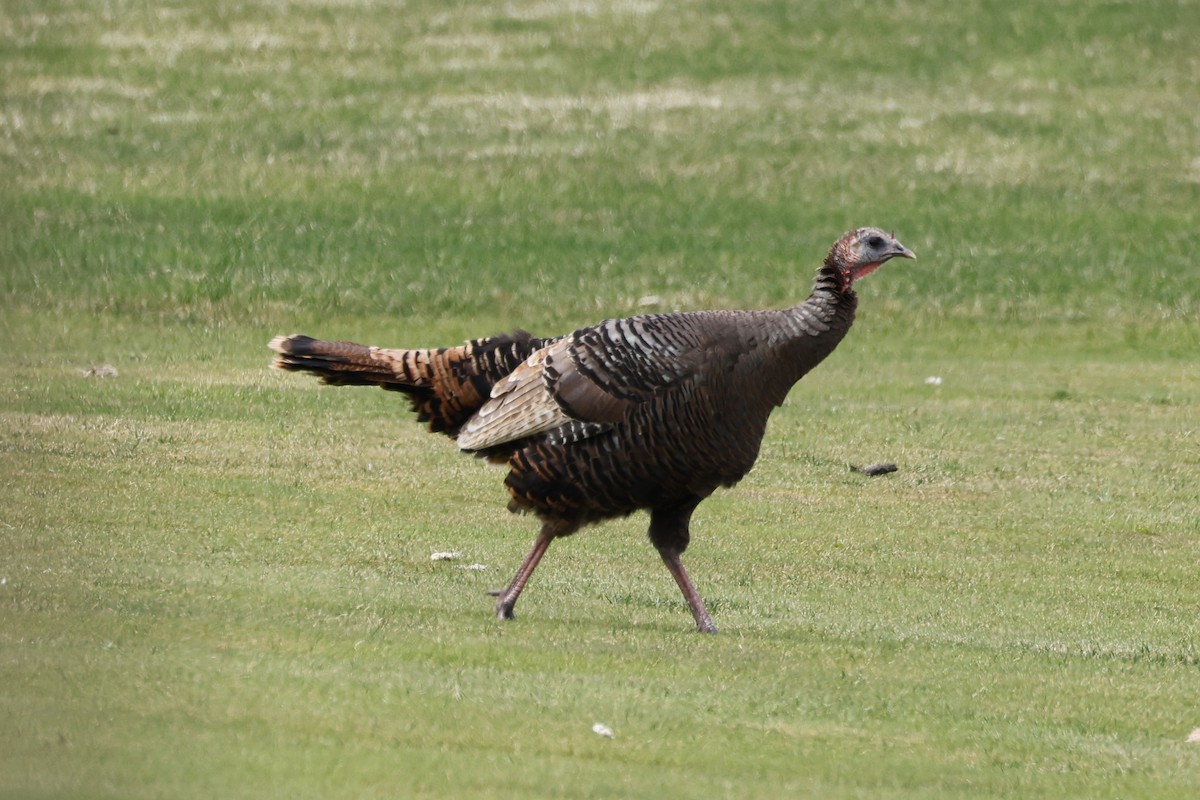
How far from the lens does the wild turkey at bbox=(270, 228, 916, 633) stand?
8570 millimetres

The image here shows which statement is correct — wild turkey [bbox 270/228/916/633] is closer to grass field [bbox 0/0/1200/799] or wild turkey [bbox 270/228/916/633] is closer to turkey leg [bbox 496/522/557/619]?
turkey leg [bbox 496/522/557/619]

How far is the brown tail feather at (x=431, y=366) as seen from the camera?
367 inches

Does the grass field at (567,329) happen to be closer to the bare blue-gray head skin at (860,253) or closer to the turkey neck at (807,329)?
the turkey neck at (807,329)

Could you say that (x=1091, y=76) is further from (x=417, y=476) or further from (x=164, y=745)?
(x=164, y=745)

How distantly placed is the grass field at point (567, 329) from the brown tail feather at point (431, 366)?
97 cm

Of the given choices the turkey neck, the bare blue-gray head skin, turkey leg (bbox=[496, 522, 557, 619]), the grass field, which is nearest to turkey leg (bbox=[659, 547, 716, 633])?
the grass field

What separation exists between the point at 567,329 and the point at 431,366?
10.3 metres

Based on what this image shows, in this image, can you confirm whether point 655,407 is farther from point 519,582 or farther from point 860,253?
point 860,253

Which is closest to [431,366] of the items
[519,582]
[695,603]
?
[519,582]

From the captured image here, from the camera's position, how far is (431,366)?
30.6 ft

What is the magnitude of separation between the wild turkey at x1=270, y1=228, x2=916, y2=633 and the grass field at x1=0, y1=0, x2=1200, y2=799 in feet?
1.92

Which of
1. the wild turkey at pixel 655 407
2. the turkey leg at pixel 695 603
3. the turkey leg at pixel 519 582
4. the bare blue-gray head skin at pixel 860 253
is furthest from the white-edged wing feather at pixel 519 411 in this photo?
the bare blue-gray head skin at pixel 860 253

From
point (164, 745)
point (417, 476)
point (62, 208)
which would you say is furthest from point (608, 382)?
point (62, 208)

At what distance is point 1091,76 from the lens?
28.5 m
